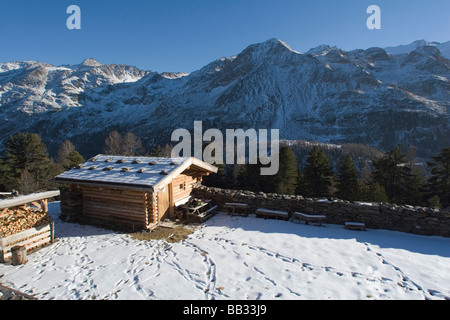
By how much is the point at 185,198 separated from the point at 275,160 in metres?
20.6

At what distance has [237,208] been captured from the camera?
1330 cm

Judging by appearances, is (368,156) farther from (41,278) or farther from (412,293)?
(41,278)

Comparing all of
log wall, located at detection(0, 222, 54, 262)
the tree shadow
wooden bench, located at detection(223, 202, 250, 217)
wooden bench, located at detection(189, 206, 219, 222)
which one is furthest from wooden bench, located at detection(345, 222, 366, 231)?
log wall, located at detection(0, 222, 54, 262)

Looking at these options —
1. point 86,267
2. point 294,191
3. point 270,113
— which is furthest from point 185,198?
point 270,113

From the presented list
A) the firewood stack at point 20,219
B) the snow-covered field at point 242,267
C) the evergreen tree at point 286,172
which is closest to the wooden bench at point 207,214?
the snow-covered field at point 242,267

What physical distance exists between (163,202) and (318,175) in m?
21.4

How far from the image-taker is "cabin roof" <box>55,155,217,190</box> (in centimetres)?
1076

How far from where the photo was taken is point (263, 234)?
10.4 meters

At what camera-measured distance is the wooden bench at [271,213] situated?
1214 cm

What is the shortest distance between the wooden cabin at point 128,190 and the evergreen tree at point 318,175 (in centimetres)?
1907

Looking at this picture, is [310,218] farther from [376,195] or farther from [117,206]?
[376,195]

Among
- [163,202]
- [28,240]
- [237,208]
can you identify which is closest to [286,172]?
[237,208]

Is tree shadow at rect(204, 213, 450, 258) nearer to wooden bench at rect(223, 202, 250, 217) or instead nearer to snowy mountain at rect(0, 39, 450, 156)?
wooden bench at rect(223, 202, 250, 217)

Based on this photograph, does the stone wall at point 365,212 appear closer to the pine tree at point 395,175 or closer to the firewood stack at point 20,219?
the firewood stack at point 20,219
